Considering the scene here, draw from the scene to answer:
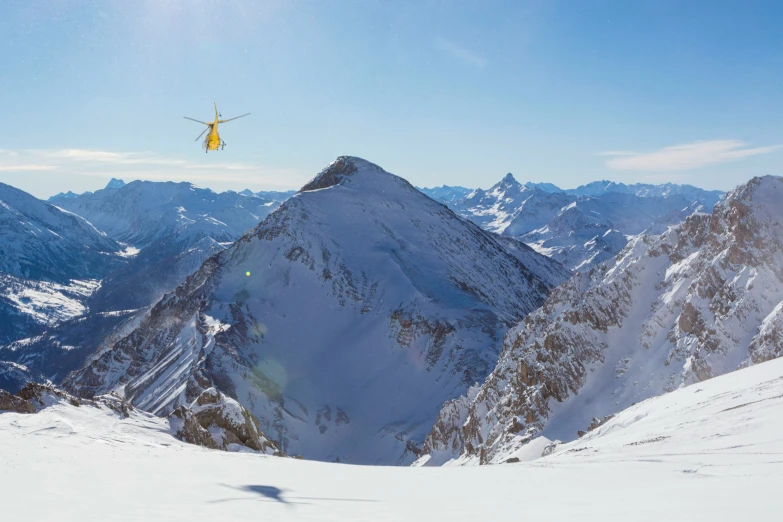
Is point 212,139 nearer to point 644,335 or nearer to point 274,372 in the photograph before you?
point 644,335

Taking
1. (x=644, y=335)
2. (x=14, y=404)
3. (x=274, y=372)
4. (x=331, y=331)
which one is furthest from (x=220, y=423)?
(x=331, y=331)

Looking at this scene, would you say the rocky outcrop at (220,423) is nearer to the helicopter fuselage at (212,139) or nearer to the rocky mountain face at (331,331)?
the helicopter fuselage at (212,139)

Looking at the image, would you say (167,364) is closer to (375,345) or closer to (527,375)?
(375,345)

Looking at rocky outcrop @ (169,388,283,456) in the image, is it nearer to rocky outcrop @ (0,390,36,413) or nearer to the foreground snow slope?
rocky outcrop @ (0,390,36,413)

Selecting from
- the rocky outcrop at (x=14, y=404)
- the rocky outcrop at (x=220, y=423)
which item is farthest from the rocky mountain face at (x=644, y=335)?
the rocky outcrop at (x=14, y=404)

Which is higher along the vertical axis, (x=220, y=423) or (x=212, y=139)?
(x=212, y=139)

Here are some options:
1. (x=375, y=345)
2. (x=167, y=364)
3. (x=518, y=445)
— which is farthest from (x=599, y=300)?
(x=167, y=364)
